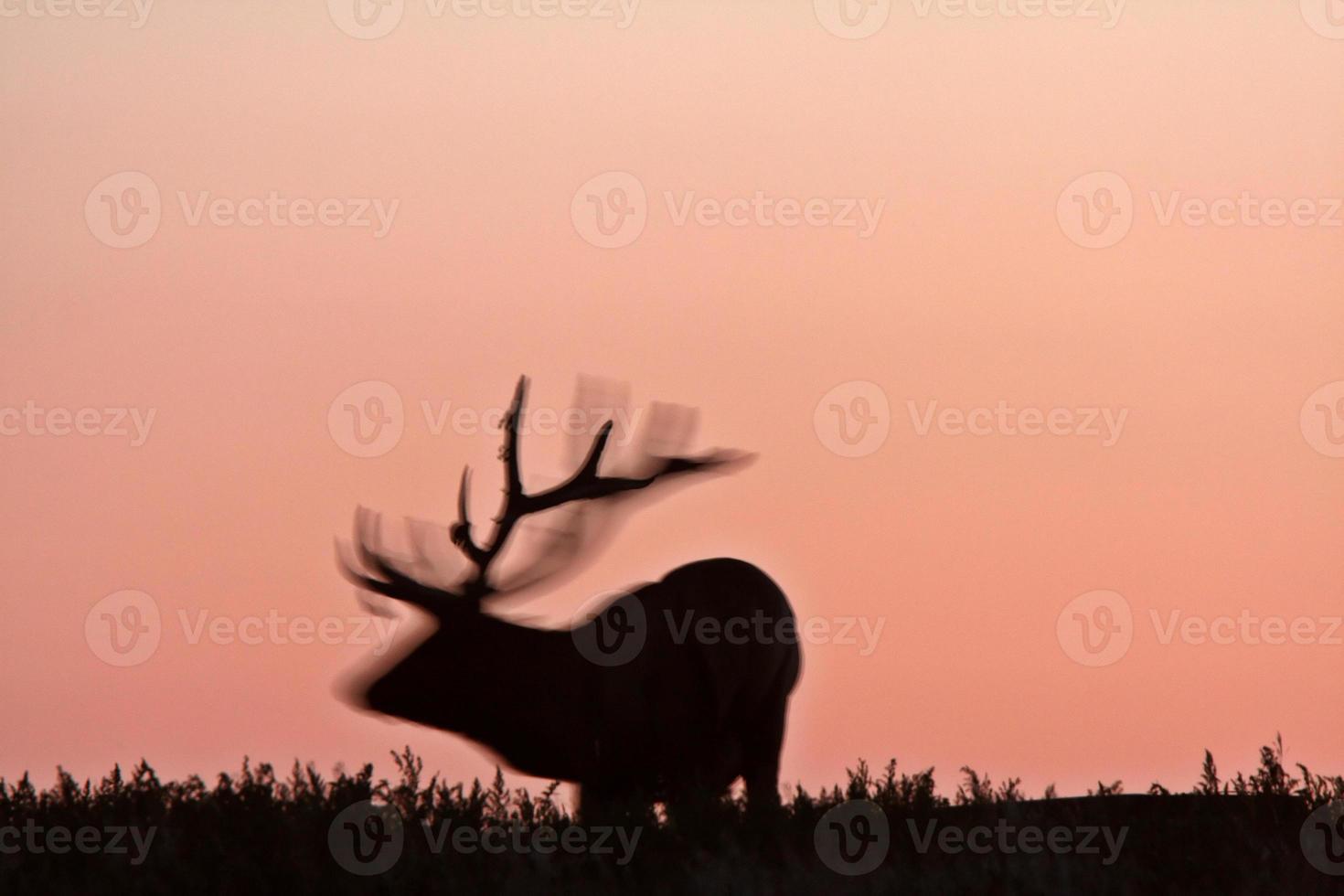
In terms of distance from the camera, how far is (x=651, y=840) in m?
6.33

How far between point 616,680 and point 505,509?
1.27 m

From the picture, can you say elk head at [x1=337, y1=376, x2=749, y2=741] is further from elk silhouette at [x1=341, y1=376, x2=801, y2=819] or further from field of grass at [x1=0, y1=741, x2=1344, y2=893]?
field of grass at [x1=0, y1=741, x2=1344, y2=893]

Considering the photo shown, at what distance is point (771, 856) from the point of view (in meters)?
6.31

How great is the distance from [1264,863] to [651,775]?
3.67 metres

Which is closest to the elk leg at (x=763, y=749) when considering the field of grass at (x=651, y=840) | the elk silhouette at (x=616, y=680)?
the elk silhouette at (x=616, y=680)

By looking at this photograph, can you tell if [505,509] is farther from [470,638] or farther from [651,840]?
[651,840]

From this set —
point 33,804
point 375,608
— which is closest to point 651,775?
point 375,608

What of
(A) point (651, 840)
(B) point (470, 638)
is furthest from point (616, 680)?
(A) point (651, 840)

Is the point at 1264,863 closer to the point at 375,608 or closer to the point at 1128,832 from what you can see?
the point at 1128,832

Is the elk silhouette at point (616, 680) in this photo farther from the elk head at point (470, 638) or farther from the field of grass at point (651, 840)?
the field of grass at point (651, 840)

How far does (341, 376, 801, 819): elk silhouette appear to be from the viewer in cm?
891

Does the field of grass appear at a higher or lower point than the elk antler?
lower

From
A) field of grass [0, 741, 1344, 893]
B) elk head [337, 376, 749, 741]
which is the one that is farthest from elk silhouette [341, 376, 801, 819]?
field of grass [0, 741, 1344, 893]

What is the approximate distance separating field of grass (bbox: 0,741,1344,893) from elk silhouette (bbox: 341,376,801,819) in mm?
1743
